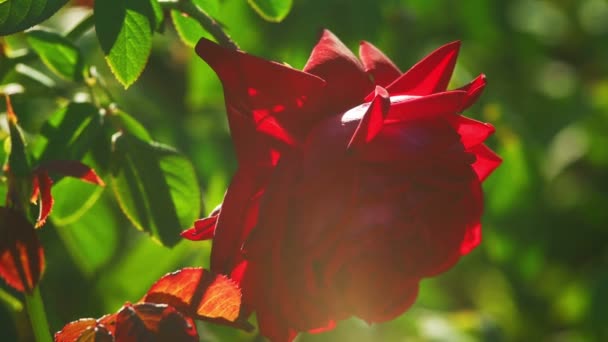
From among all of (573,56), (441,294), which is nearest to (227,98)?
(441,294)

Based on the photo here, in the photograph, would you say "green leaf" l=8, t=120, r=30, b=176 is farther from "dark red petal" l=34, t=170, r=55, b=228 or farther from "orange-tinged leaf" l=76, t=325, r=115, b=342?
"orange-tinged leaf" l=76, t=325, r=115, b=342

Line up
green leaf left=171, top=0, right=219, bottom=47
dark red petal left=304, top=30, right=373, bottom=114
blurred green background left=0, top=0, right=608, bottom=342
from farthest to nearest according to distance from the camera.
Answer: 1. blurred green background left=0, top=0, right=608, bottom=342
2. green leaf left=171, top=0, right=219, bottom=47
3. dark red petal left=304, top=30, right=373, bottom=114

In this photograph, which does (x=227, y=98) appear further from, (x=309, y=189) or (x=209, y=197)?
(x=209, y=197)

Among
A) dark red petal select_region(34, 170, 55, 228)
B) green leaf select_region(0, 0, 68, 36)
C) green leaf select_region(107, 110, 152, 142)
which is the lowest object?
green leaf select_region(107, 110, 152, 142)

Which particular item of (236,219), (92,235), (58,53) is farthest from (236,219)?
(92,235)

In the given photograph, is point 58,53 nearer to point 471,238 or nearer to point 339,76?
point 339,76

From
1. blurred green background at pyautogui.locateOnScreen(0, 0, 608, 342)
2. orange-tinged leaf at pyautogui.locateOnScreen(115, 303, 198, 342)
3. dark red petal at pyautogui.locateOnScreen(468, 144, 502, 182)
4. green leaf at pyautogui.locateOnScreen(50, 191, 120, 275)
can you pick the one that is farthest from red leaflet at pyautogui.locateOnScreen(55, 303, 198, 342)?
green leaf at pyautogui.locateOnScreen(50, 191, 120, 275)
